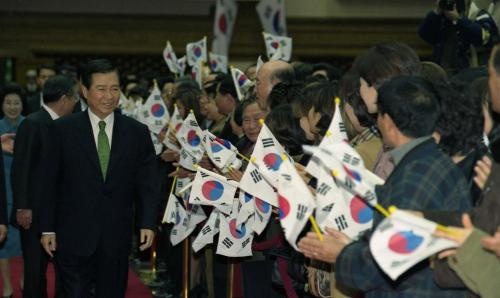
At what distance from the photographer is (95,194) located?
5898 mm

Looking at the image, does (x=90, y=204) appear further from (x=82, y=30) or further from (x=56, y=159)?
(x=82, y=30)

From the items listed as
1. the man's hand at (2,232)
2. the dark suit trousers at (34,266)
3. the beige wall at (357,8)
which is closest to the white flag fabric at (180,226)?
the dark suit trousers at (34,266)

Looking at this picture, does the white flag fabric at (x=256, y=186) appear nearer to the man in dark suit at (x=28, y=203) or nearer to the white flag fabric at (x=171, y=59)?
the man in dark suit at (x=28, y=203)

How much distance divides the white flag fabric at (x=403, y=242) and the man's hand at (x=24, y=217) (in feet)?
14.6

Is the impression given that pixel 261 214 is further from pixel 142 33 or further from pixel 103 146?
pixel 142 33

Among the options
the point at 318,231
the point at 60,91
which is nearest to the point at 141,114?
the point at 60,91

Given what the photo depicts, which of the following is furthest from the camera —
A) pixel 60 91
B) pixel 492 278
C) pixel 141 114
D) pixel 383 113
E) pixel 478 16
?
pixel 141 114

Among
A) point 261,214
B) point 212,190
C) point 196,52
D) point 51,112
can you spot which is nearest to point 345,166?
point 261,214

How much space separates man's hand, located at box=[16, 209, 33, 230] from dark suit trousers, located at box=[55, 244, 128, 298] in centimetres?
122

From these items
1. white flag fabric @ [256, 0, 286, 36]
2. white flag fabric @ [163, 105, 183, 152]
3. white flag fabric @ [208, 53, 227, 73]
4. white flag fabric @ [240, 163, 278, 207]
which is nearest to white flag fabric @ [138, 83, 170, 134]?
white flag fabric @ [163, 105, 183, 152]

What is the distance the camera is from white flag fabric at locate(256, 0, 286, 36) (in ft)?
54.0

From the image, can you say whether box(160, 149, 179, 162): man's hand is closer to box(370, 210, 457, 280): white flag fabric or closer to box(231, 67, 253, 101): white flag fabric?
box(231, 67, 253, 101): white flag fabric

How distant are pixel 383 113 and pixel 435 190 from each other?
1.15 ft

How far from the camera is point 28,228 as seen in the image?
7.18 meters
